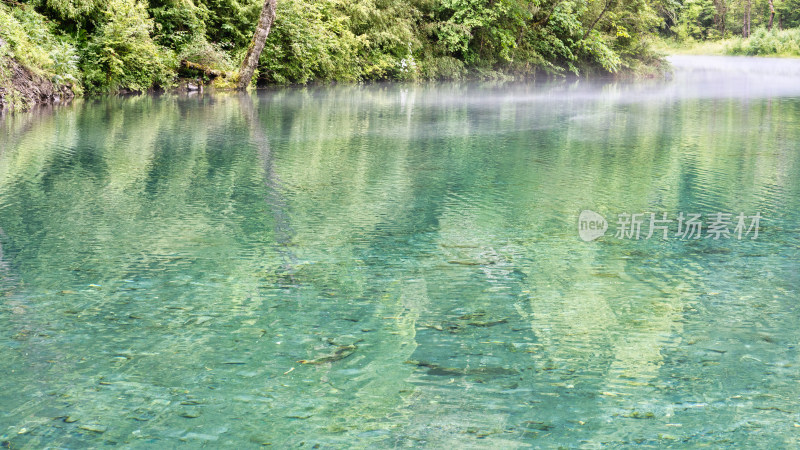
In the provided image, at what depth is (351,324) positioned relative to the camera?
156 inches

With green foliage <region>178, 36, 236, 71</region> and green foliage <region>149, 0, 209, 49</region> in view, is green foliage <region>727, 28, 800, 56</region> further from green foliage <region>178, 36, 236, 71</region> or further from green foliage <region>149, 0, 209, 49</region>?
green foliage <region>149, 0, 209, 49</region>

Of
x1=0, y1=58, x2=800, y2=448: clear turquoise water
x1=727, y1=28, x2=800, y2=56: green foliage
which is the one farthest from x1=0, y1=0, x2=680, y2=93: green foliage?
x1=727, y1=28, x2=800, y2=56: green foliage

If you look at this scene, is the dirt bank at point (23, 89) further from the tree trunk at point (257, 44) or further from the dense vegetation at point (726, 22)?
the dense vegetation at point (726, 22)

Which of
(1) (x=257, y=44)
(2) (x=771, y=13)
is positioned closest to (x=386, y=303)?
(1) (x=257, y=44)

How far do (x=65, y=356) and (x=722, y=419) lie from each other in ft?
9.29

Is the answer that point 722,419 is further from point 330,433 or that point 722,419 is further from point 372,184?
point 372,184

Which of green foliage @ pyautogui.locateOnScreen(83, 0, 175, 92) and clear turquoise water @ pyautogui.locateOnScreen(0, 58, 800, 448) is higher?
green foliage @ pyautogui.locateOnScreen(83, 0, 175, 92)

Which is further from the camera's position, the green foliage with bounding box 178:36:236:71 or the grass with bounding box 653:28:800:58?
the grass with bounding box 653:28:800:58

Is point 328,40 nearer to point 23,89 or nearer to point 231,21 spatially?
point 231,21

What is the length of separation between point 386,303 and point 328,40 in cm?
2224

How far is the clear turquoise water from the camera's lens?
2977 mm

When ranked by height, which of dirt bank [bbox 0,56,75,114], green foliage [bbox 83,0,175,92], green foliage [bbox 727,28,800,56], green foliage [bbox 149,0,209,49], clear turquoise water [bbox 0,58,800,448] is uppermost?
green foliage [bbox 727,28,800,56]

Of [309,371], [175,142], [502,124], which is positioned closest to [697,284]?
[309,371]

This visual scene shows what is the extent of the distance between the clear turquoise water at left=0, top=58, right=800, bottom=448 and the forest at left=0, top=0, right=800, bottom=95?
9.20m
